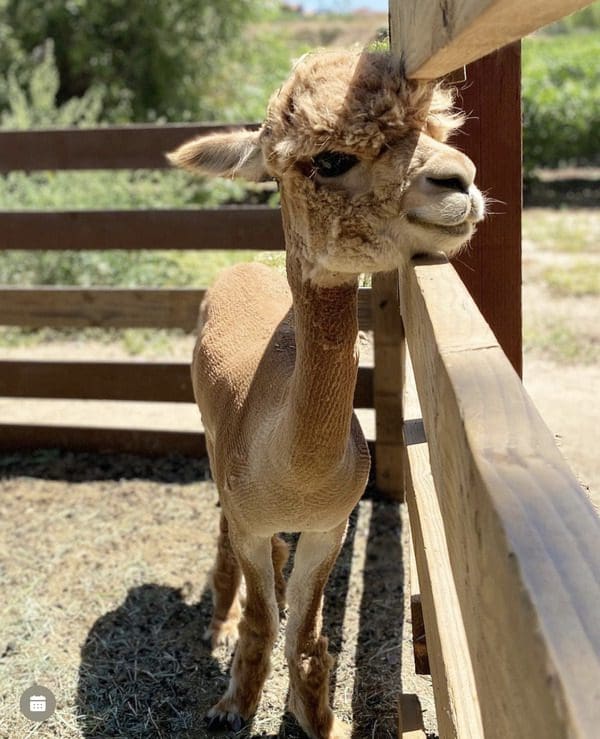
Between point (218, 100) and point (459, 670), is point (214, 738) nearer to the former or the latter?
point (459, 670)

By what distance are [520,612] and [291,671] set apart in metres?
2.34

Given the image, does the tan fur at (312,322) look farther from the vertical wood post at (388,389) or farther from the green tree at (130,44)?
the green tree at (130,44)

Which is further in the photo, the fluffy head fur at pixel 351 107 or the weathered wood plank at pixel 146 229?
the weathered wood plank at pixel 146 229

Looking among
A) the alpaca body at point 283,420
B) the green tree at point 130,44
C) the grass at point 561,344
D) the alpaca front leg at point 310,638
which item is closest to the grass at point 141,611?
the alpaca front leg at point 310,638

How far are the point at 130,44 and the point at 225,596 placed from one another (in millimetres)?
13260

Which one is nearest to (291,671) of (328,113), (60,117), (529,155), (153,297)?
(328,113)

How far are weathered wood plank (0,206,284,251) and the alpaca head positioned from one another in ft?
9.42

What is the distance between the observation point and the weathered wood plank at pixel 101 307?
5312mm

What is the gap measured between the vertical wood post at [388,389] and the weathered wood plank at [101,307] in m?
1.24

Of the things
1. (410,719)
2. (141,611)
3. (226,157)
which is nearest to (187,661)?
(141,611)

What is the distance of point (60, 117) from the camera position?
34.3 feet

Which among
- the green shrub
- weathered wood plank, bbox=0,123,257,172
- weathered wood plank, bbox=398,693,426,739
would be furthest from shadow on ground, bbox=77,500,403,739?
the green shrub

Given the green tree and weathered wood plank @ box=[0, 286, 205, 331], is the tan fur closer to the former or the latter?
weathered wood plank @ box=[0, 286, 205, 331]

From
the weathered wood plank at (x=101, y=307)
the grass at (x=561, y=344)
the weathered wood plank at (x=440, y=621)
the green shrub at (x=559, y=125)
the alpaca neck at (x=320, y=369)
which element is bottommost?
the grass at (x=561, y=344)
